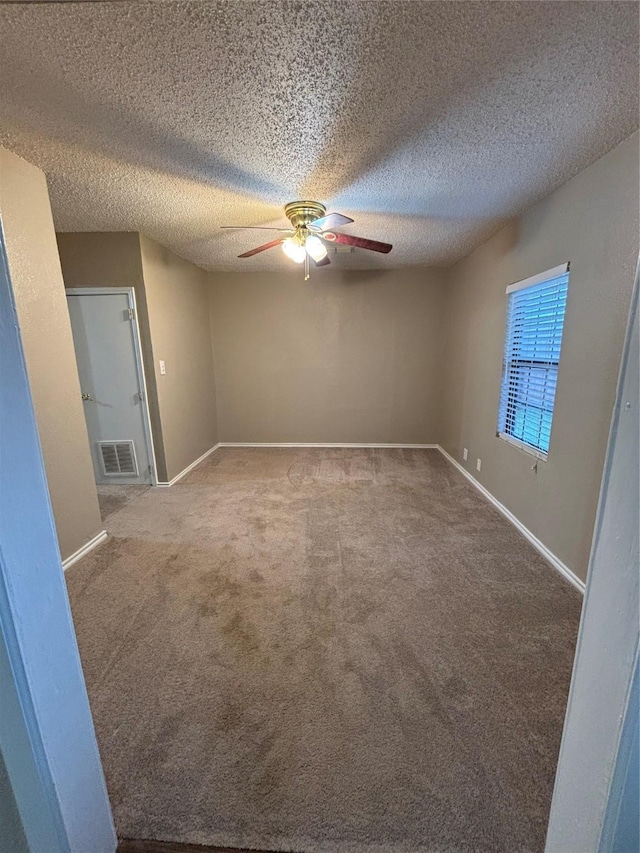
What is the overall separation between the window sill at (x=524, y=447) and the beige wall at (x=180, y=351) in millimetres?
3369

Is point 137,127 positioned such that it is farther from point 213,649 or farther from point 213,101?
point 213,649

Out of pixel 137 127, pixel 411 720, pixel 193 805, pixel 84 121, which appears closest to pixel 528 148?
pixel 137 127

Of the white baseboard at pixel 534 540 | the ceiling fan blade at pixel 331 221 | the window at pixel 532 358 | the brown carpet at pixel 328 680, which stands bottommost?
the brown carpet at pixel 328 680

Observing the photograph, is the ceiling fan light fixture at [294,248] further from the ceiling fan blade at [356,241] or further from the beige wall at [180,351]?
the beige wall at [180,351]

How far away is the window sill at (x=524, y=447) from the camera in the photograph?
7.86 ft

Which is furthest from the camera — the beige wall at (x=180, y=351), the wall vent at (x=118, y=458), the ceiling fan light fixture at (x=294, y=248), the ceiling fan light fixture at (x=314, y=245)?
the wall vent at (x=118, y=458)

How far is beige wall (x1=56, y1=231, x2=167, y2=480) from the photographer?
3137mm

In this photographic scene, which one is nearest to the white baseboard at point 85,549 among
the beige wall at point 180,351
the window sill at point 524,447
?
the beige wall at point 180,351

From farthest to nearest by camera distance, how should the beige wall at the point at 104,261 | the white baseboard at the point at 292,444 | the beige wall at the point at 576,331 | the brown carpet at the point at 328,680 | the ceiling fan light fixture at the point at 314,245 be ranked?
the white baseboard at the point at 292,444 → the beige wall at the point at 104,261 → the ceiling fan light fixture at the point at 314,245 → the beige wall at the point at 576,331 → the brown carpet at the point at 328,680

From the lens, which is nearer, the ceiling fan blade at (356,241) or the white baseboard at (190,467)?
the ceiling fan blade at (356,241)

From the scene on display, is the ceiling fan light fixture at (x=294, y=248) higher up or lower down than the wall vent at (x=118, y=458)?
higher up

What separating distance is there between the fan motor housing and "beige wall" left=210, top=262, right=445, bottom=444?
2055 millimetres

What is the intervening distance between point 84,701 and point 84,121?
7.67 feet

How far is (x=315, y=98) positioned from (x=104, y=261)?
8.77ft
